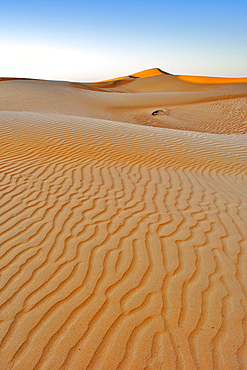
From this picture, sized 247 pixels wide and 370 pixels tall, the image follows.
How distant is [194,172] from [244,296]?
4.14m

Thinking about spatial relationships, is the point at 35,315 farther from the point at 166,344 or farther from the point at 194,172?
the point at 194,172

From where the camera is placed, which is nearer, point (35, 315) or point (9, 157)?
point (35, 315)

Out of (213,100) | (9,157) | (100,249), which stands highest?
(213,100)

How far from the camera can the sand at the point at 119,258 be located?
2.45 meters

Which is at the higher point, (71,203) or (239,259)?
(71,203)

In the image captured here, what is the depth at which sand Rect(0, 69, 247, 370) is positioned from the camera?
2.45m

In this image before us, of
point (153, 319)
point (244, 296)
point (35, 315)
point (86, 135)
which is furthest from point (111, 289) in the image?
point (86, 135)

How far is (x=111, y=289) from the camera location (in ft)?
9.83

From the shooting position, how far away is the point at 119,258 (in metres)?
3.46

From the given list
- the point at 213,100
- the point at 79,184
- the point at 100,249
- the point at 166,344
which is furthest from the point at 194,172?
the point at 213,100

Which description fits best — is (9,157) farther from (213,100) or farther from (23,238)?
(213,100)

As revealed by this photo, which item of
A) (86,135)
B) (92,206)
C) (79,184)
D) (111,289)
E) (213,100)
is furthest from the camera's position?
(213,100)

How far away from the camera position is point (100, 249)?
3.61 metres

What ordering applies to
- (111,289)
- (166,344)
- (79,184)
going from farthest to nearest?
1. (79,184)
2. (111,289)
3. (166,344)
